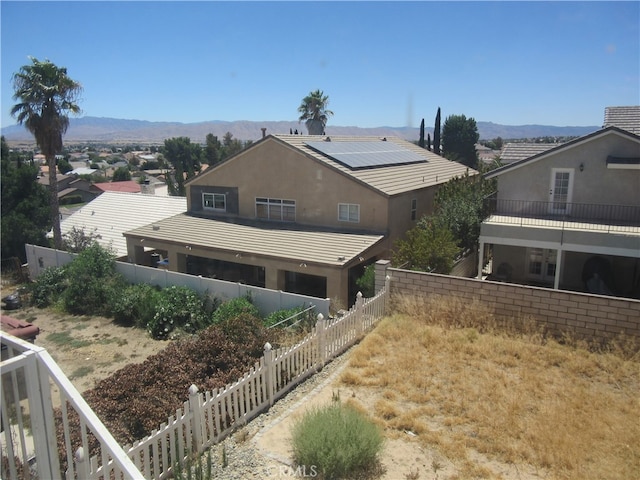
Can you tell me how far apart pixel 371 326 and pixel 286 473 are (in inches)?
265

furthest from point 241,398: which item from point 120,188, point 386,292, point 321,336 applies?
point 120,188

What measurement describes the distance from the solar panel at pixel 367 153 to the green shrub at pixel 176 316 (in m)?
8.93

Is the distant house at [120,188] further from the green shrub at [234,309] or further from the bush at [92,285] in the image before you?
the green shrub at [234,309]

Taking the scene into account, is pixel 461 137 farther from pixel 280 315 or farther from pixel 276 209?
pixel 280 315

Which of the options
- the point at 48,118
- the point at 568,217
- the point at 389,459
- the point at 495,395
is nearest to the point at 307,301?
the point at 495,395

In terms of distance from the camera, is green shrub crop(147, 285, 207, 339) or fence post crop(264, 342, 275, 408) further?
green shrub crop(147, 285, 207, 339)

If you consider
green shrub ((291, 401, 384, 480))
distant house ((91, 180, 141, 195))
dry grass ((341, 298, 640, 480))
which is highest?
green shrub ((291, 401, 384, 480))

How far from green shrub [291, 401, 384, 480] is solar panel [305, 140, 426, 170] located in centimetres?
1524

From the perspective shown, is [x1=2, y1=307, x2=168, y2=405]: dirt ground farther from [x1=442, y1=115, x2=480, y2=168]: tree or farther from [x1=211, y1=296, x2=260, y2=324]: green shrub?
[x1=442, y1=115, x2=480, y2=168]: tree

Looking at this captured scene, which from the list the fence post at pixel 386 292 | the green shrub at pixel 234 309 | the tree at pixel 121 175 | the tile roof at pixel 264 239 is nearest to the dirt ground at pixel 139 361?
the green shrub at pixel 234 309

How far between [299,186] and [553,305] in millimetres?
12643

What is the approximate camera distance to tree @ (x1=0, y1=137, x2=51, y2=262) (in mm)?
29859

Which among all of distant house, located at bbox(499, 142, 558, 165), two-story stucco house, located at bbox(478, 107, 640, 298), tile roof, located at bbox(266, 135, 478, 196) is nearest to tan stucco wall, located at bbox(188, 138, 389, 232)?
tile roof, located at bbox(266, 135, 478, 196)

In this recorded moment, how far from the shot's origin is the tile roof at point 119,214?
93.6 feet
